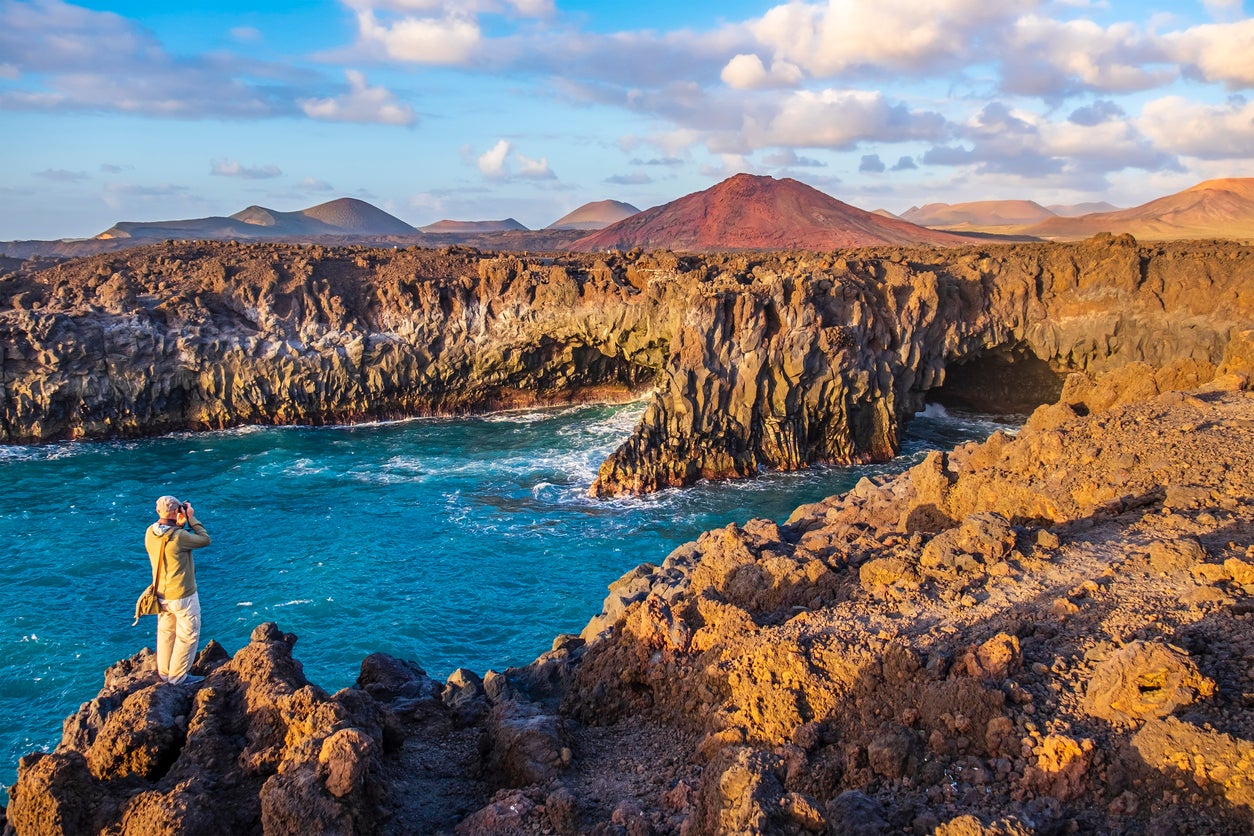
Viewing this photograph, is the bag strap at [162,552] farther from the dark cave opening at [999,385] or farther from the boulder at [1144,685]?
the dark cave opening at [999,385]

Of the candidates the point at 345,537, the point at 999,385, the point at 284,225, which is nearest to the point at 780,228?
the point at 999,385

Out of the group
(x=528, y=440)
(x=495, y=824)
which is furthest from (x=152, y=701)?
(x=528, y=440)

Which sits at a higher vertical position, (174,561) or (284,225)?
(284,225)

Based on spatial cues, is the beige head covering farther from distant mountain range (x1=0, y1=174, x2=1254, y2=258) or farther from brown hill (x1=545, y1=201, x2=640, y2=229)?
brown hill (x1=545, y1=201, x2=640, y2=229)

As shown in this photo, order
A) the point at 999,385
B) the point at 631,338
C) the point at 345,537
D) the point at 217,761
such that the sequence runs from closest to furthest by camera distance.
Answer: the point at 217,761 < the point at 345,537 < the point at 631,338 < the point at 999,385

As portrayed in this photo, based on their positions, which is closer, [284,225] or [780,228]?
[780,228]

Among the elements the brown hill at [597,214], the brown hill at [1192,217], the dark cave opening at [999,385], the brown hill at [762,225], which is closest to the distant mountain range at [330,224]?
the brown hill at [597,214]

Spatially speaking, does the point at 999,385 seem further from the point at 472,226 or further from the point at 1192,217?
the point at 472,226
